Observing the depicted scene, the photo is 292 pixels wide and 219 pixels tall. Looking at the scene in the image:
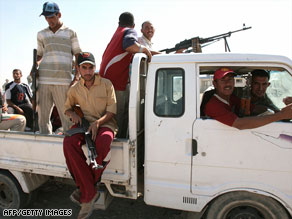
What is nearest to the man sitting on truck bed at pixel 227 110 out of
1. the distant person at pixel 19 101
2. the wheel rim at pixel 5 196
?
the wheel rim at pixel 5 196

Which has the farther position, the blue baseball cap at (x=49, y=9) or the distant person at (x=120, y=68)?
the blue baseball cap at (x=49, y=9)

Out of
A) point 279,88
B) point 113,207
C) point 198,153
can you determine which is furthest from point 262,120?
point 113,207

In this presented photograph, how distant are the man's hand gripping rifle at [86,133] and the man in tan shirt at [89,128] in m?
0.04

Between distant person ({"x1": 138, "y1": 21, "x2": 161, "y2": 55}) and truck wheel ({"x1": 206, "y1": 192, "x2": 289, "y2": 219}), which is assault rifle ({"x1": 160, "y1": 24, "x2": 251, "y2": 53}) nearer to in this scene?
distant person ({"x1": 138, "y1": 21, "x2": 161, "y2": 55})

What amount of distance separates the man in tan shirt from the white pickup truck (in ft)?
0.65

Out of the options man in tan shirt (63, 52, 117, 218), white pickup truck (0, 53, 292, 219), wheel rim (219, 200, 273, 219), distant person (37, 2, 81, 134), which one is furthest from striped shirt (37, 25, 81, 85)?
wheel rim (219, 200, 273, 219)

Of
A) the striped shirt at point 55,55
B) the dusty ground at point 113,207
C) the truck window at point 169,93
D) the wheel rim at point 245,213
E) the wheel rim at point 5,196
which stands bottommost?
the dusty ground at point 113,207

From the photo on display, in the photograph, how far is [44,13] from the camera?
9.46ft

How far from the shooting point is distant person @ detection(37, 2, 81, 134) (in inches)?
119

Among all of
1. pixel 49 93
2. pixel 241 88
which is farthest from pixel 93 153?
pixel 241 88

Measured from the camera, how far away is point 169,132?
83.4 inches

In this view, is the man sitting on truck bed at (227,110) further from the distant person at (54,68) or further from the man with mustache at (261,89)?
the distant person at (54,68)

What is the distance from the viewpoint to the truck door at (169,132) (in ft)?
6.88

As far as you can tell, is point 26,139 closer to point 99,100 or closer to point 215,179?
point 99,100
